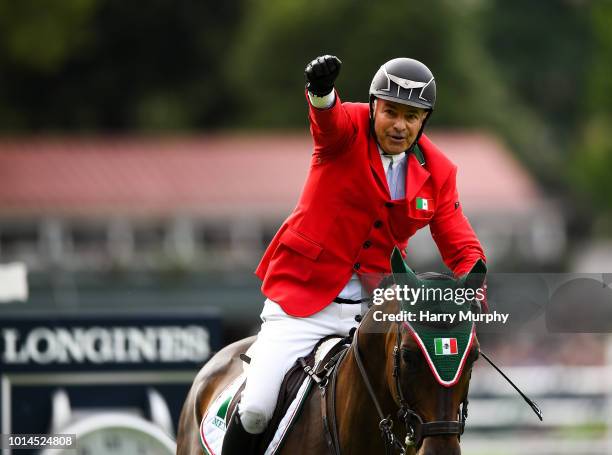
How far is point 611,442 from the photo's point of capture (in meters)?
14.7

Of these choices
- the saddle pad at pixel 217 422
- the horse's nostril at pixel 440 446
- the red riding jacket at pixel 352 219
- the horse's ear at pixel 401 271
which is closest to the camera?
the horse's nostril at pixel 440 446

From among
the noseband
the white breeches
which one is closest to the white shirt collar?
the white breeches

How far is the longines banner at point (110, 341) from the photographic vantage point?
828cm

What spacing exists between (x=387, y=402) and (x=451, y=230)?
96 cm

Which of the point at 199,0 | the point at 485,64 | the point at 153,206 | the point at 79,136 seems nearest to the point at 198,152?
the point at 153,206

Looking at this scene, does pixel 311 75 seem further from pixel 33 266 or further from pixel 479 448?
pixel 33 266

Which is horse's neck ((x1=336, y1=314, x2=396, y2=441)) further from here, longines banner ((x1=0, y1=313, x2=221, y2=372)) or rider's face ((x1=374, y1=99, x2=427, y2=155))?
longines banner ((x1=0, y1=313, x2=221, y2=372))

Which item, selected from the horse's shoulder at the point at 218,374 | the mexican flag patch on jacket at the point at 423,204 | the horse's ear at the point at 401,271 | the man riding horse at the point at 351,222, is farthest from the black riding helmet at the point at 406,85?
the horse's shoulder at the point at 218,374

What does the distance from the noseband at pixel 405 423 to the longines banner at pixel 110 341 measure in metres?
3.28

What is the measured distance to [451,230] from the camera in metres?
5.70

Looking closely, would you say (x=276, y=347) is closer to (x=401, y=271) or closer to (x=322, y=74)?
(x=401, y=271)

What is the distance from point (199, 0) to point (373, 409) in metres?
53.3

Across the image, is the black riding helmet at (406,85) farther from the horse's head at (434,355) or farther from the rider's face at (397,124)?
the horse's head at (434,355)

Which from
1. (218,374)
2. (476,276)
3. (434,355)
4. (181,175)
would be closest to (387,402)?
(434,355)
